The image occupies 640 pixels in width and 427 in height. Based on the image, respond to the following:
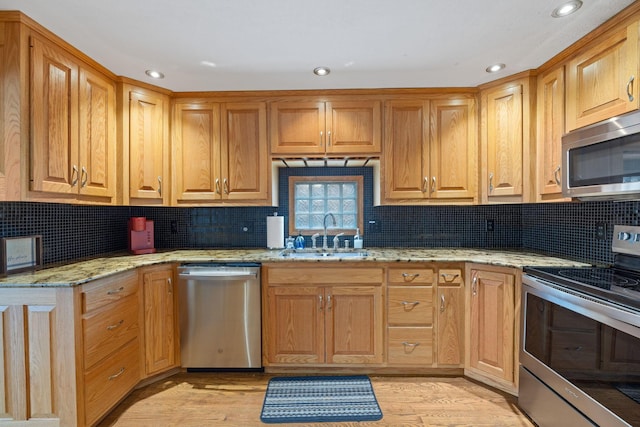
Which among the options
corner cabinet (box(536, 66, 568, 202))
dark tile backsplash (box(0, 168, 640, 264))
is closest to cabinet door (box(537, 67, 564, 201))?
corner cabinet (box(536, 66, 568, 202))

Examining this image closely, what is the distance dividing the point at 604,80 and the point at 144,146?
3086 millimetres

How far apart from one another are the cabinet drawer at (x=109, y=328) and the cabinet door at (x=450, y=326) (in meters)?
2.14

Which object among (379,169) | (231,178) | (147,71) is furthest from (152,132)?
(379,169)

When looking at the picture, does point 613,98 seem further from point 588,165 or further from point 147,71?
point 147,71

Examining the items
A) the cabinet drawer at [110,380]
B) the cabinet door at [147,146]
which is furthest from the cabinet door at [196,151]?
the cabinet drawer at [110,380]

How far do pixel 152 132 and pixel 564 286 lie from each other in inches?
116

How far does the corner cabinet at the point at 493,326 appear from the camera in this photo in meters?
2.04

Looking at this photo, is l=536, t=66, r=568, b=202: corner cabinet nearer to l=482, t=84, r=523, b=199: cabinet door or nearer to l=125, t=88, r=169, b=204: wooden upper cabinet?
l=482, t=84, r=523, b=199: cabinet door

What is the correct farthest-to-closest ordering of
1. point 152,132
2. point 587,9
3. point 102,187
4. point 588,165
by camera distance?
point 152,132 → point 102,187 → point 588,165 → point 587,9

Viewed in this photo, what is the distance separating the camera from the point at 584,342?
1.51m

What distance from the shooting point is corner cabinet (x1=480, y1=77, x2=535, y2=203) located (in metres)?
2.31

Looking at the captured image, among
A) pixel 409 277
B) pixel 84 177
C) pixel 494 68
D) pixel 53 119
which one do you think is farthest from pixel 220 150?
pixel 494 68

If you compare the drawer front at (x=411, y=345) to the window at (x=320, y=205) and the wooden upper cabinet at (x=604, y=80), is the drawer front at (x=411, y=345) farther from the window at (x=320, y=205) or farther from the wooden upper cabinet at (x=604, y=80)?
the wooden upper cabinet at (x=604, y=80)

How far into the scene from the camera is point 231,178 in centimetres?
264
